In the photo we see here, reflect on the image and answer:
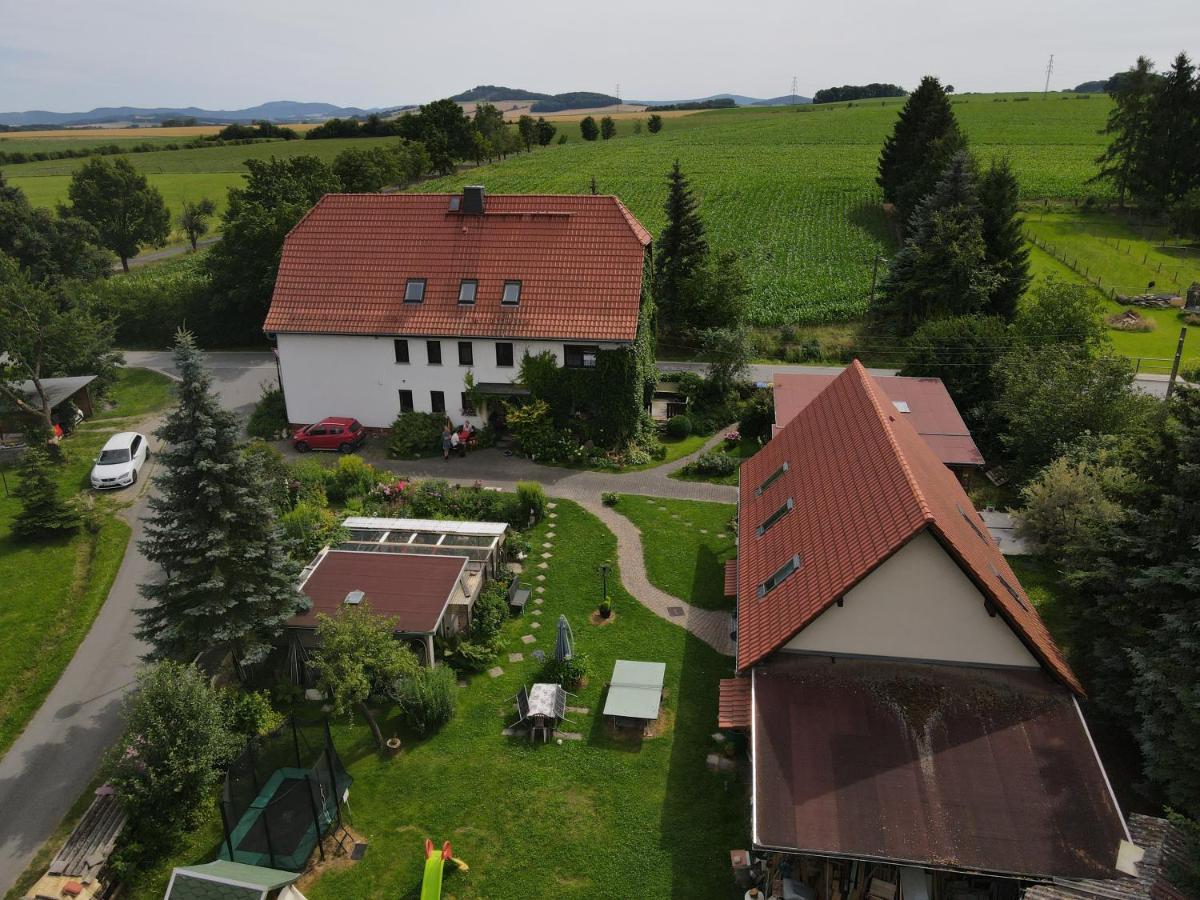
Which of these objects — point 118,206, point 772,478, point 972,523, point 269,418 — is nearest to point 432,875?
point 772,478

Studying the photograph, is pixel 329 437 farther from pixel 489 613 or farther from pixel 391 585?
pixel 489 613

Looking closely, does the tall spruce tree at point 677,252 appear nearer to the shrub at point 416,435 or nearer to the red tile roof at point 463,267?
the red tile roof at point 463,267

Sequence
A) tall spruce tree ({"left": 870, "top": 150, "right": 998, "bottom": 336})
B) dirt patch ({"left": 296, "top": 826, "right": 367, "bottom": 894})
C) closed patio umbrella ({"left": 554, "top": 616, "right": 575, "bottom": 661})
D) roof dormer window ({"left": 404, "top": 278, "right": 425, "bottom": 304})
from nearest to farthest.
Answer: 1. dirt patch ({"left": 296, "top": 826, "right": 367, "bottom": 894})
2. closed patio umbrella ({"left": 554, "top": 616, "right": 575, "bottom": 661})
3. roof dormer window ({"left": 404, "top": 278, "right": 425, "bottom": 304})
4. tall spruce tree ({"left": 870, "top": 150, "right": 998, "bottom": 336})

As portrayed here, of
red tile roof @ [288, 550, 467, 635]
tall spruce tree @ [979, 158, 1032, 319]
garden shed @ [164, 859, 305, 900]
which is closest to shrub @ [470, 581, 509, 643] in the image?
red tile roof @ [288, 550, 467, 635]

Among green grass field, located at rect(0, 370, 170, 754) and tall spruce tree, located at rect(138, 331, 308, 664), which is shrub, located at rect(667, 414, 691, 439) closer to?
tall spruce tree, located at rect(138, 331, 308, 664)

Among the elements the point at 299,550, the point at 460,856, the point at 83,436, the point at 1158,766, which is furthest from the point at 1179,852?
the point at 83,436

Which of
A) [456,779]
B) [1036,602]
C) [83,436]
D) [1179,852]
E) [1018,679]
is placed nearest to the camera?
[1179,852]

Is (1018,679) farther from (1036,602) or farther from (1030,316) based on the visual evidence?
(1030,316)

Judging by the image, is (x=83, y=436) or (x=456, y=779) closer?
(x=456, y=779)
